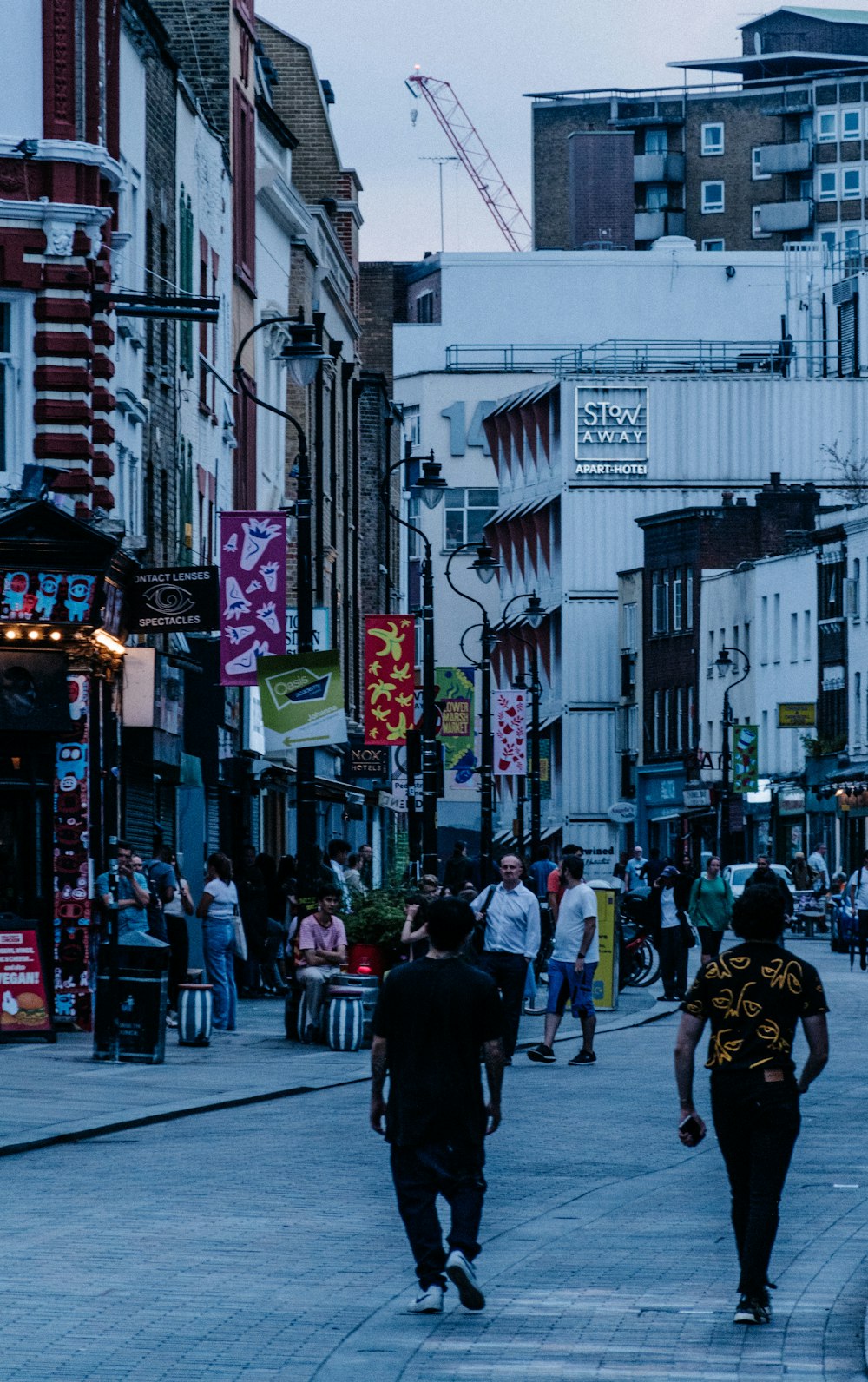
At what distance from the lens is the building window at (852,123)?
141m

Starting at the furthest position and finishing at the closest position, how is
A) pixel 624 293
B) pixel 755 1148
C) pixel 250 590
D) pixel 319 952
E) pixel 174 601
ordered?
1. pixel 624 293
2. pixel 250 590
3. pixel 174 601
4. pixel 319 952
5. pixel 755 1148

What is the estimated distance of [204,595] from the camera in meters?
33.1

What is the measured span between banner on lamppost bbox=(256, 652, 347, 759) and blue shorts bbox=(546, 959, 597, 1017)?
4253 millimetres

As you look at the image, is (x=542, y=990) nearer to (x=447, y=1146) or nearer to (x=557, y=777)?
(x=447, y=1146)

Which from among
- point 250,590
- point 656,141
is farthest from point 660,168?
point 250,590

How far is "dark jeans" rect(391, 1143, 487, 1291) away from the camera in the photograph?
11359 millimetres

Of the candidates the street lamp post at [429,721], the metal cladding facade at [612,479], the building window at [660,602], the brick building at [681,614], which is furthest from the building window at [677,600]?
the street lamp post at [429,721]

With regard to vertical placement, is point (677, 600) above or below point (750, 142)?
below

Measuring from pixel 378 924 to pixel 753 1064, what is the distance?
18459mm

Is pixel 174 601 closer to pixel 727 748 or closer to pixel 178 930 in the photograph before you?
pixel 178 930

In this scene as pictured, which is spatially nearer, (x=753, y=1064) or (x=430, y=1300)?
(x=753, y=1064)

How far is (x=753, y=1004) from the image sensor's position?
1114cm

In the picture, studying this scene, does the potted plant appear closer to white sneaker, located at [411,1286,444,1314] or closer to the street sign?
white sneaker, located at [411,1286,444,1314]

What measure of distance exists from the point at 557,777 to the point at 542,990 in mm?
72824
